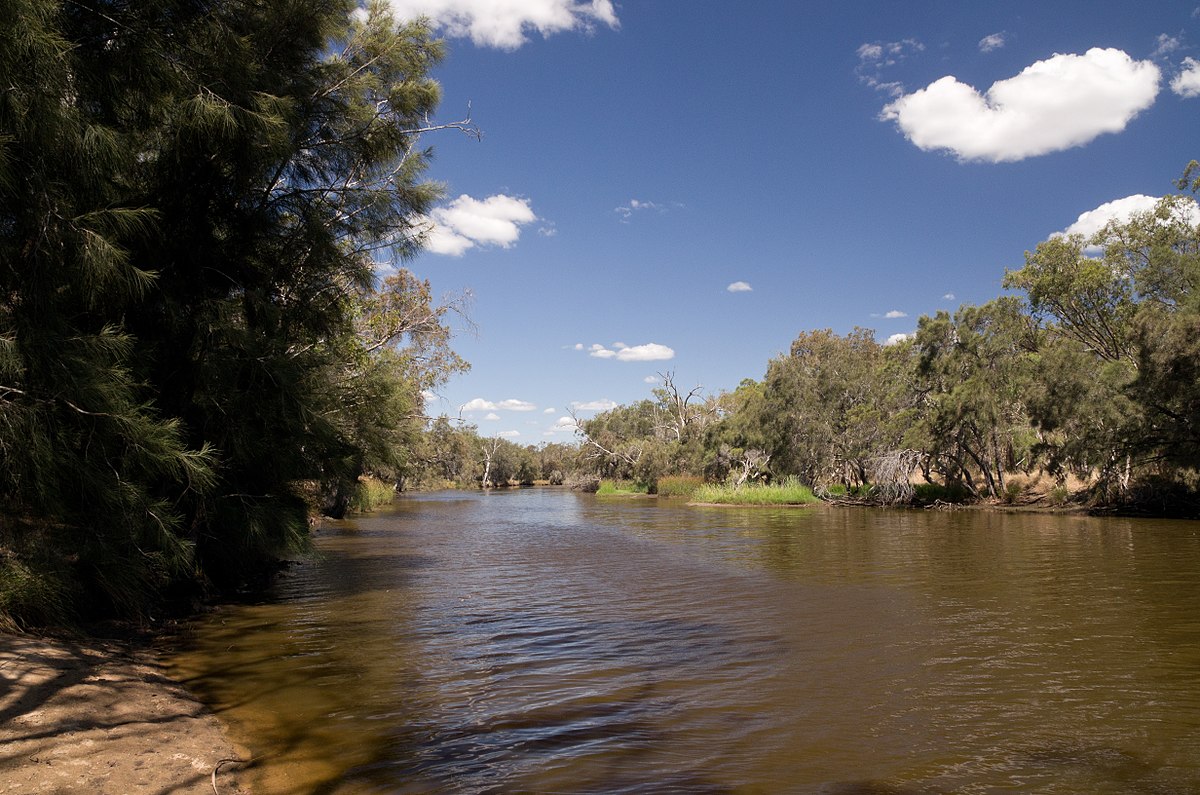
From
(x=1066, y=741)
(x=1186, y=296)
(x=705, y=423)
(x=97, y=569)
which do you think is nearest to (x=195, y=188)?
(x=97, y=569)

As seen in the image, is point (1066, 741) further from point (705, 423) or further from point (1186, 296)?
point (705, 423)

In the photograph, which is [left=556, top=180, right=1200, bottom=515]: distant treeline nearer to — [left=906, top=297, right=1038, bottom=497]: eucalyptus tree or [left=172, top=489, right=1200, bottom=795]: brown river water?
[left=906, top=297, right=1038, bottom=497]: eucalyptus tree

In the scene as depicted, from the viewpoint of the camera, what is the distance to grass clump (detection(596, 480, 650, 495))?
62000mm

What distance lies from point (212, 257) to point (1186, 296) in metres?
31.6

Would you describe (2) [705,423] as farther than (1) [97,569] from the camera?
Yes

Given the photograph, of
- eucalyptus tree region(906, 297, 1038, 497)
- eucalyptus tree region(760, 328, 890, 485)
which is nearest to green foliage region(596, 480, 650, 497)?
eucalyptus tree region(760, 328, 890, 485)

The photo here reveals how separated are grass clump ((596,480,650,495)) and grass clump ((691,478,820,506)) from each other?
2109 cm

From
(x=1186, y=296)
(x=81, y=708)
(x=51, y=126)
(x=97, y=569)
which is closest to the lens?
(x=81, y=708)

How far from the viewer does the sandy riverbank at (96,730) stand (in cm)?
410

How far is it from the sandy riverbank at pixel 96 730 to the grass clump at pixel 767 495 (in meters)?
35.3

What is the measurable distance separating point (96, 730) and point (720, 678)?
5.31 metres

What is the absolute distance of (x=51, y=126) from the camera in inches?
238

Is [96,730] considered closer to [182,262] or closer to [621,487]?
[182,262]

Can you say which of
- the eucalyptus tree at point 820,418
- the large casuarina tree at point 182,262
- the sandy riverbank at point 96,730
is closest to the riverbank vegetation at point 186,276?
the large casuarina tree at point 182,262
